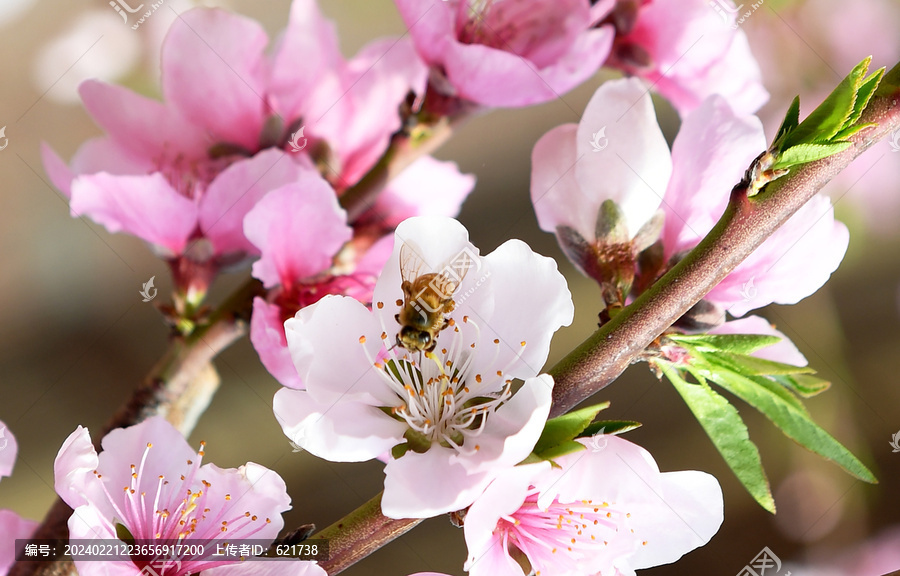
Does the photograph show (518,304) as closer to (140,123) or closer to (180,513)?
(180,513)

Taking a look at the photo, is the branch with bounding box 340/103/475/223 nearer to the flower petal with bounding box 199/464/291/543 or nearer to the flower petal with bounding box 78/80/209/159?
the flower petal with bounding box 78/80/209/159

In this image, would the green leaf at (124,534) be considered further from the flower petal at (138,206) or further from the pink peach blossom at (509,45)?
the pink peach blossom at (509,45)

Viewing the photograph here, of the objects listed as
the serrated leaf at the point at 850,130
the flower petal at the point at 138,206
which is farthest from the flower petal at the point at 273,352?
the serrated leaf at the point at 850,130

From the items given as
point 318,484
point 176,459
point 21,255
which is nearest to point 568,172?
point 176,459

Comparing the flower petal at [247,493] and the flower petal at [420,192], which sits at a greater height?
the flower petal at [420,192]

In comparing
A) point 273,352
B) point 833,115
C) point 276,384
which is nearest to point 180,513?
point 273,352
